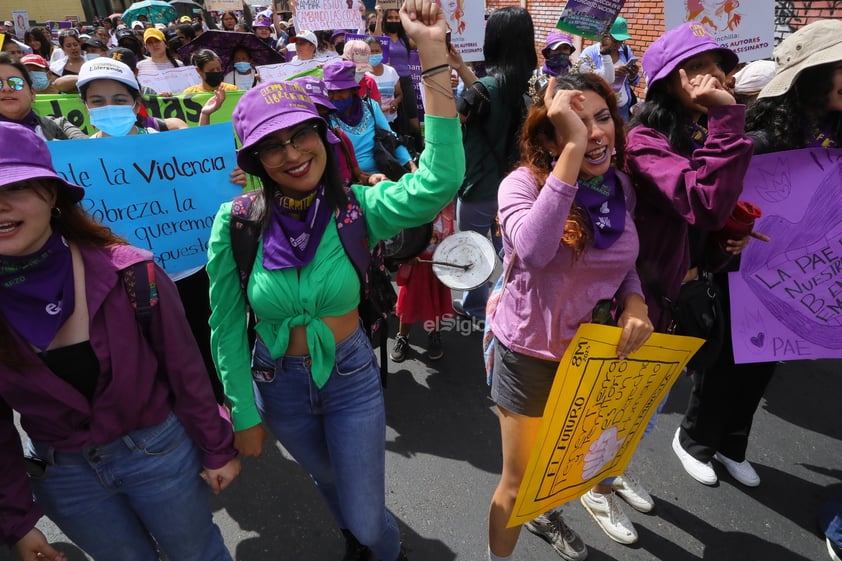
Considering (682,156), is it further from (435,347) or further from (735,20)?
(735,20)

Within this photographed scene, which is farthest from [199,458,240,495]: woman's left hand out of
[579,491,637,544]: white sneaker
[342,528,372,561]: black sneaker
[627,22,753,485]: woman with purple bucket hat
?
[579,491,637,544]: white sneaker

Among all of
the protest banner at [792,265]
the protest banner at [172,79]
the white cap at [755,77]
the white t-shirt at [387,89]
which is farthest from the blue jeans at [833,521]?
the protest banner at [172,79]

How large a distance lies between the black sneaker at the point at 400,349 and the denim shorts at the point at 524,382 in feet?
6.21

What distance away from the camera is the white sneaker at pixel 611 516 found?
236 cm

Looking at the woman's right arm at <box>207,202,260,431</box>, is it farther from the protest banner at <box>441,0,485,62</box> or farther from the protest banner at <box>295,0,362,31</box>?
the protest banner at <box>295,0,362,31</box>

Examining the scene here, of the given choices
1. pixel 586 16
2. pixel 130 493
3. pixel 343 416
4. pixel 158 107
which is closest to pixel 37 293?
pixel 130 493

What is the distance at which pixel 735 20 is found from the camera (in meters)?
3.75

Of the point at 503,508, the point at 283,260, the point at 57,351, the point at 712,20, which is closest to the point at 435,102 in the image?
the point at 283,260

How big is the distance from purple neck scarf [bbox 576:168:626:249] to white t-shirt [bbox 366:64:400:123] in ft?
14.0

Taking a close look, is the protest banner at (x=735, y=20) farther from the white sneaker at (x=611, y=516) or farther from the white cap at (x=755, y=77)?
the white sneaker at (x=611, y=516)

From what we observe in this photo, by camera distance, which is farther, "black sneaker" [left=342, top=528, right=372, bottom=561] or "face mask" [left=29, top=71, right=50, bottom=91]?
"face mask" [left=29, top=71, right=50, bottom=91]

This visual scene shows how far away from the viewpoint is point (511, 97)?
3.43m

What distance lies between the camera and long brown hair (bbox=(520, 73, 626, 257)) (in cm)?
166

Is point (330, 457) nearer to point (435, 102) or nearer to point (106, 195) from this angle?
point (435, 102)
